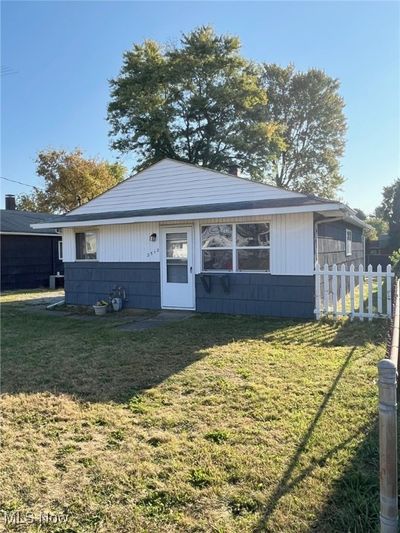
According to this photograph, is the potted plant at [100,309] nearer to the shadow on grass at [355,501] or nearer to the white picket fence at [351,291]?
the white picket fence at [351,291]

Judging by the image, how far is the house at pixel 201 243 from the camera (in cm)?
925

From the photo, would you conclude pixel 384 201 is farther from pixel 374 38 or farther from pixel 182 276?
pixel 182 276

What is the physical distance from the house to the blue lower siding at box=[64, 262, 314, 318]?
0.9 inches

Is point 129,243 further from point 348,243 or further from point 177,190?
point 348,243

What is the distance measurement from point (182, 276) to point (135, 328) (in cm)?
260

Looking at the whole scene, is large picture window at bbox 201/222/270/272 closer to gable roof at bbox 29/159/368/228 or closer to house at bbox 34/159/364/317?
house at bbox 34/159/364/317

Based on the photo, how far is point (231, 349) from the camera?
6645mm

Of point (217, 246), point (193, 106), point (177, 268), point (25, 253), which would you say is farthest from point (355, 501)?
point (193, 106)

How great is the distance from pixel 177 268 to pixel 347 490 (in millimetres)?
8593

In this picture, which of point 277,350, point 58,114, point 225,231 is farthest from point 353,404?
point 58,114

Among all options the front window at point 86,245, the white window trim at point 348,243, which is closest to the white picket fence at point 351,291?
the white window trim at point 348,243

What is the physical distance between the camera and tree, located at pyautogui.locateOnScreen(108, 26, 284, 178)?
2725 centimetres

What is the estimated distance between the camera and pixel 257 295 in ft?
32.1

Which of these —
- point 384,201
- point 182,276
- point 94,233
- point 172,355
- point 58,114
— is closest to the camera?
point 172,355
